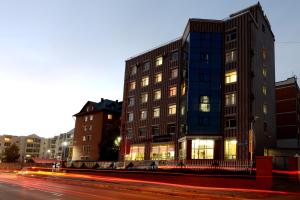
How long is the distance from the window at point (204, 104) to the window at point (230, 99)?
2.78 m

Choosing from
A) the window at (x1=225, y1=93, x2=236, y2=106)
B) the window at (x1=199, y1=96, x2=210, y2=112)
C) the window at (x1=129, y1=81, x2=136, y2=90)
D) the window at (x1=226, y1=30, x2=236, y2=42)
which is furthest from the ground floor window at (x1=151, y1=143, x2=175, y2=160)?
the window at (x1=226, y1=30, x2=236, y2=42)

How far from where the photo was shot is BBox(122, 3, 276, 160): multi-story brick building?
50094 millimetres

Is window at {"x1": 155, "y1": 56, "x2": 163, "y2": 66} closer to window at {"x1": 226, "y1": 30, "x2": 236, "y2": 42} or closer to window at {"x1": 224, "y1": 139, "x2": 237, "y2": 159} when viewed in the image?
window at {"x1": 226, "y1": 30, "x2": 236, "y2": 42}

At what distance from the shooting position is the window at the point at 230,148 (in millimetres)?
48647

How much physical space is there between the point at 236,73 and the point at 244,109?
19.1 ft

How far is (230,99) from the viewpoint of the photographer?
5188cm

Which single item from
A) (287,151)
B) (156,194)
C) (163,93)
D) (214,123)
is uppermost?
(163,93)

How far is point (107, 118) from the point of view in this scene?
279ft

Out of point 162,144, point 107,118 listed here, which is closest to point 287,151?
point 162,144

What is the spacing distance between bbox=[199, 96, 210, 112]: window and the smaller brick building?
101 ft

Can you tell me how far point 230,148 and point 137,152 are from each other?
21.0 m

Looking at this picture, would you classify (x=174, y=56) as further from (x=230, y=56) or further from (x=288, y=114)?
(x=288, y=114)

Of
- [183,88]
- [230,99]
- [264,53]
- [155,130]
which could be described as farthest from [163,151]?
[264,53]

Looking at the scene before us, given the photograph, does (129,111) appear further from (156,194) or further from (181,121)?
(156,194)
